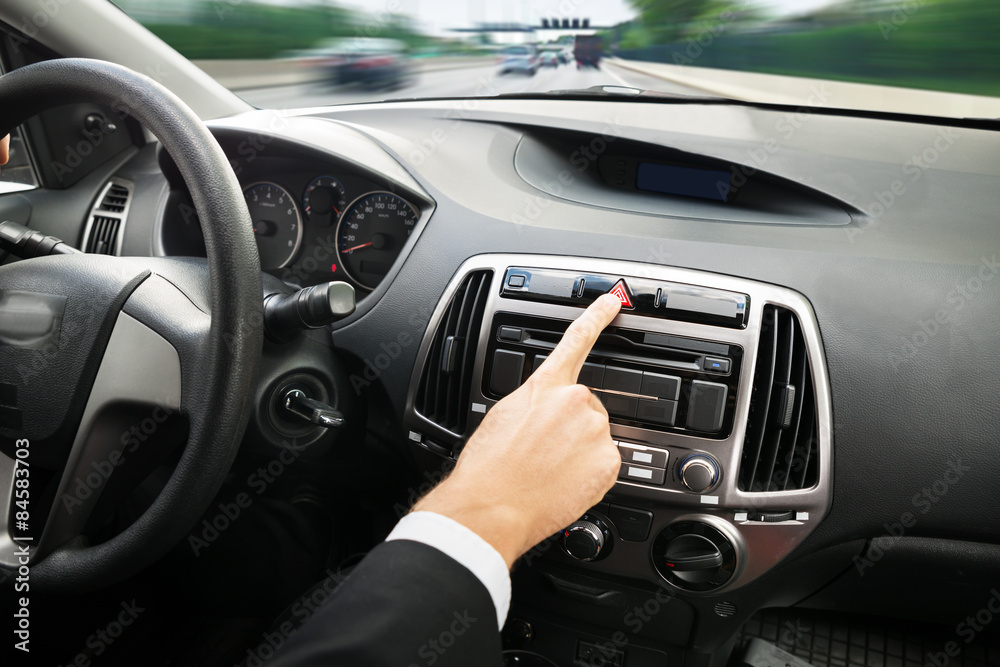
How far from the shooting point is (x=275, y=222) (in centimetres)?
169

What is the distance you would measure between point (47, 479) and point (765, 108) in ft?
4.97

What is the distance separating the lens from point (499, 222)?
134 cm

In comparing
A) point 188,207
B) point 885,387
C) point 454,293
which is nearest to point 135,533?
Answer: point 454,293

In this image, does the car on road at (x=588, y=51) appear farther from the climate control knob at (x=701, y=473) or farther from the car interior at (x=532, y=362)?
the climate control knob at (x=701, y=473)

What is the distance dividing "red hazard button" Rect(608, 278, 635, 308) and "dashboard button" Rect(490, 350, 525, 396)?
0.62 feet

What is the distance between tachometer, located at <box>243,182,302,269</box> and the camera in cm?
167

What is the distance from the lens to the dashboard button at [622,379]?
1.13 metres

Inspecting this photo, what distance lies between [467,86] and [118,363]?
3.32 ft
